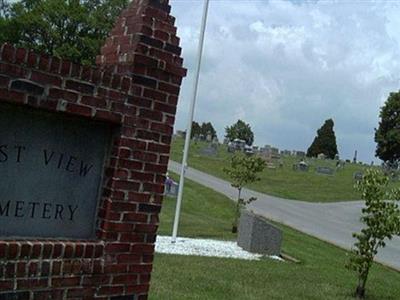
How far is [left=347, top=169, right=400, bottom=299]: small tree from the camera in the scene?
10.0m

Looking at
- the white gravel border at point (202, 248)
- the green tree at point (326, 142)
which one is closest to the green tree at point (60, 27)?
the white gravel border at point (202, 248)

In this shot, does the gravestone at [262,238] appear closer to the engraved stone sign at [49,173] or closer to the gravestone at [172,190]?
the engraved stone sign at [49,173]

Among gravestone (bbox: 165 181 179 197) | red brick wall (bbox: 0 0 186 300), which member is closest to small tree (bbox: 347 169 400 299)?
red brick wall (bbox: 0 0 186 300)

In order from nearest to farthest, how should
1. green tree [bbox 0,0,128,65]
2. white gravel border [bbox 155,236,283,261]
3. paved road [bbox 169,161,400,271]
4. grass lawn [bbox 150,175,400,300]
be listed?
grass lawn [bbox 150,175,400,300] → white gravel border [bbox 155,236,283,261] → paved road [bbox 169,161,400,271] → green tree [bbox 0,0,128,65]

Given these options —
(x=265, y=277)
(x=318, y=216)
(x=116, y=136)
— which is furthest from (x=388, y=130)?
(x=116, y=136)

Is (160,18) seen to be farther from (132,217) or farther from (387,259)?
(387,259)

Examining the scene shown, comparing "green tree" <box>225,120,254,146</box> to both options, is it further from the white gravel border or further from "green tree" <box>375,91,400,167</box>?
the white gravel border

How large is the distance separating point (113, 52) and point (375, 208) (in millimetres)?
5990

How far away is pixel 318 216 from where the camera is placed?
26.1 metres

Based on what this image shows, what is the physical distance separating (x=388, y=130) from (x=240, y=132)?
23715mm

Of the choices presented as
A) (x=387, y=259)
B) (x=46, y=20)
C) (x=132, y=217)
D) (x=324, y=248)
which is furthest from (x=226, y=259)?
(x=46, y=20)

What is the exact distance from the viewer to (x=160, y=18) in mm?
5465

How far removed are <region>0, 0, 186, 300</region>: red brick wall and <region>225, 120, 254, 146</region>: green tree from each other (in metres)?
83.1

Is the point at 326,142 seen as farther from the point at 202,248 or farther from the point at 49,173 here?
the point at 49,173
